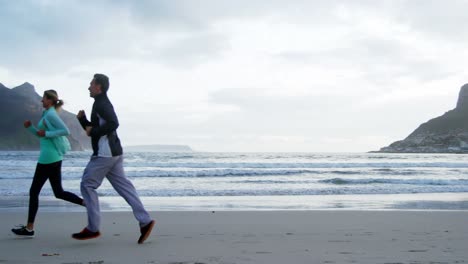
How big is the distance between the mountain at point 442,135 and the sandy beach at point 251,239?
3107 inches

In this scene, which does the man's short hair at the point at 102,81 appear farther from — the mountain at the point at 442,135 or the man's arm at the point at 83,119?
the mountain at the point at 442,135

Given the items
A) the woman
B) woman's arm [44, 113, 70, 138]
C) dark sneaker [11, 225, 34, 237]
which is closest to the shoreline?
dark sneaker [11, 225, 34, 237]

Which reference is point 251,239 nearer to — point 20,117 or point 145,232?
point 145,232

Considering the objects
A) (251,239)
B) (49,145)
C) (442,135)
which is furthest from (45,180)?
(442,135)

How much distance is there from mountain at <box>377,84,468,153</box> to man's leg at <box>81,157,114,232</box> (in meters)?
82.0

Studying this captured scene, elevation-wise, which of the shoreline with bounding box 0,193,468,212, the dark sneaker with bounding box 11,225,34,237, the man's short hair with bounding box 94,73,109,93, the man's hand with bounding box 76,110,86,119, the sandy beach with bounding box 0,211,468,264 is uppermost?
the man's short hair with bounding box 94,73,109,93

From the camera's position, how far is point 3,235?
18.7 ft

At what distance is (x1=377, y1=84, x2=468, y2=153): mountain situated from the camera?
84787 mm

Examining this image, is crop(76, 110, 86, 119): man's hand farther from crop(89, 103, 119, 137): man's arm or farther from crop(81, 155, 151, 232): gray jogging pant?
crop(81, 155, 151, 232): gray jogging pant

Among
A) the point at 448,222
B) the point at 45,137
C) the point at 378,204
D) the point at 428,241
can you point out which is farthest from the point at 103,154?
the point at 378,204

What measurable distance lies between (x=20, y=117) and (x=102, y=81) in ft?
314

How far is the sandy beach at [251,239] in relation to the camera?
438 centimetres

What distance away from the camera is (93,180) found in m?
4.88

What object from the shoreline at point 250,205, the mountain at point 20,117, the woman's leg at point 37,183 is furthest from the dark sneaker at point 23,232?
the mountain at point 20,117
